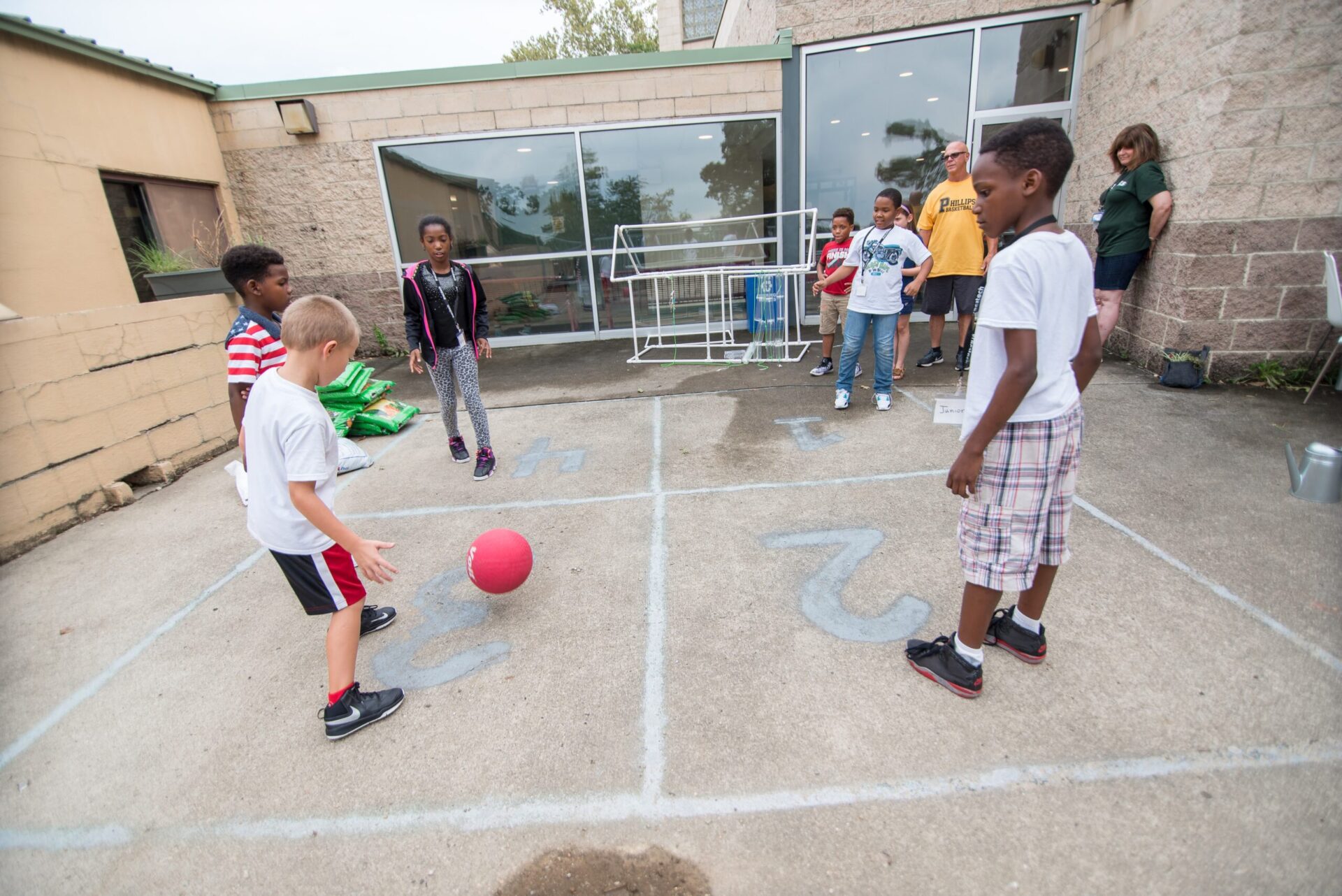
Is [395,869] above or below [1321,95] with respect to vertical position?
below

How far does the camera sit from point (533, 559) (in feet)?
11.6

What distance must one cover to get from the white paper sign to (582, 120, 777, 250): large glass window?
24.8 feet

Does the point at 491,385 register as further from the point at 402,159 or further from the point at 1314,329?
the point at 1314,329

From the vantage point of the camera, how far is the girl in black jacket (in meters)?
4.51

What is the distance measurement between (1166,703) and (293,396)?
332 centimetres

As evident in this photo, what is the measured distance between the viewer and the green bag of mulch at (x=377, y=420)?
5.95m

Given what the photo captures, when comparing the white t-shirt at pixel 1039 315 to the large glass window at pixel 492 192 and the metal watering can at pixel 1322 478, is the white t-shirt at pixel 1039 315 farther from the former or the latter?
the large glass window at pixel 492 192

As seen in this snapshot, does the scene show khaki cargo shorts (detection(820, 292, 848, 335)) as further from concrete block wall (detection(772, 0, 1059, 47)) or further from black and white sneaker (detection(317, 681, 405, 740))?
black and white sneaker (detection(317, 681, 405, 740))

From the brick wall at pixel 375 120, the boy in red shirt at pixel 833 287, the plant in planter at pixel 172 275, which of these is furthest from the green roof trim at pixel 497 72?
the boy in red shirt at pixel 833 287

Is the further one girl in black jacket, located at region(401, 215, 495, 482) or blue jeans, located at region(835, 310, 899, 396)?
blue jeans, located at region(835, 310, 899, 396)

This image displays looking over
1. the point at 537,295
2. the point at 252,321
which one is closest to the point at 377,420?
the point at 252,321

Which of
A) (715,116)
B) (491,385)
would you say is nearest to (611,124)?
(715,116)

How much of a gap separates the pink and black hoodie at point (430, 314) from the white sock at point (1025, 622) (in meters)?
3.90

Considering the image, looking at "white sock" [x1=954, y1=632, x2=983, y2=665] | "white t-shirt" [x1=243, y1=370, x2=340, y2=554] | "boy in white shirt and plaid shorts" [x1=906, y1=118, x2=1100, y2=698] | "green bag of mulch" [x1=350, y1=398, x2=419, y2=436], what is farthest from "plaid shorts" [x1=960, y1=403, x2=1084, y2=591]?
"green bag of mulch" [x1=350, y1=398, x2=419, y2=436]
